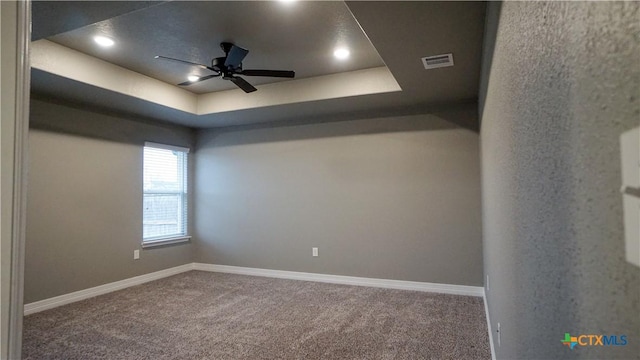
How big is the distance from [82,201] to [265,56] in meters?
2.79

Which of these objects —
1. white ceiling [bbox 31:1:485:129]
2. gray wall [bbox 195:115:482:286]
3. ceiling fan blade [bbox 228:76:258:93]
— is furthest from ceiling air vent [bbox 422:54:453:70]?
ceiling fan blade [bbox 228:76:258:93]

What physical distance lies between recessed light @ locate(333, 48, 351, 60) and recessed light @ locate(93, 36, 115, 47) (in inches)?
81.3

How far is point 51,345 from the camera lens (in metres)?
2.76

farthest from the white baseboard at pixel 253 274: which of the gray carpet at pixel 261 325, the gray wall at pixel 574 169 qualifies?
the gray wall at pixel 574 169

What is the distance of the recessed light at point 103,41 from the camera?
308cm

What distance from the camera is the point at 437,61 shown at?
287 centimetres

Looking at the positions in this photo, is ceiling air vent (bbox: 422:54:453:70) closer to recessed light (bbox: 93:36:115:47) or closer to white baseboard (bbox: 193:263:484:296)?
white baseboard (bbox: 193:263:484:296)

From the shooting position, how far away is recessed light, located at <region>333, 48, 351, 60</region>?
3.34 meters

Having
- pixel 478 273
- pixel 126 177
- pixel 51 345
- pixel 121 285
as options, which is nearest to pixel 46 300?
pixel 121 285

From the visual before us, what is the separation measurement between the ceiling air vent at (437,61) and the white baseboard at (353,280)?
257 centimetres

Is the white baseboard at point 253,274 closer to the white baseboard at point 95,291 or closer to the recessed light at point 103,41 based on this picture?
the white baseboard at point 95,291

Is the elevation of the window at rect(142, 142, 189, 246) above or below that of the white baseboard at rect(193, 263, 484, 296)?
above

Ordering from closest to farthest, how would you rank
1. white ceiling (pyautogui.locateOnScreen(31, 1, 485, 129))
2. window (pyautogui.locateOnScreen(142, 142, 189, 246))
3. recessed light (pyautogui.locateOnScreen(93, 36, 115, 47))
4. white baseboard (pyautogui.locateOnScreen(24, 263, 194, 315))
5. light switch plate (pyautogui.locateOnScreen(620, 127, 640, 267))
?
1. light switch plate (pyautogui.locateOnScreen(620, 127, 640, 267))
2. white ceiling (pyautogui.locateOnScreen(31, 1, 485, 129))
3. recessed light (pyautogui.locateOnScreen(93, 36, 115, 47))
4. white baseboard (pyautogui.locateOnScreen(24, 263, 194, 315))
5. window (pyautogui.locateOnScreen(142, 142, 189, 246))

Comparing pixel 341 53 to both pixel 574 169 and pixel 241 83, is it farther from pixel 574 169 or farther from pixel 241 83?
pixel 574 169
